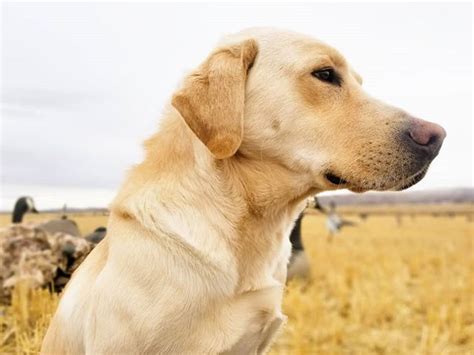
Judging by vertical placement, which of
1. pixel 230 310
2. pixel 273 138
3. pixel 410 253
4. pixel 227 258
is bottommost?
pixel 410 253

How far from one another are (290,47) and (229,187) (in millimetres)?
876

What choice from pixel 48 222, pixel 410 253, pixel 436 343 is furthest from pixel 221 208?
pixel 410 253

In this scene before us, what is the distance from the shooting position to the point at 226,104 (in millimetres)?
2936

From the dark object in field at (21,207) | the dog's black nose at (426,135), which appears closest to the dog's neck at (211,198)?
the dog's black nose at (426,135)

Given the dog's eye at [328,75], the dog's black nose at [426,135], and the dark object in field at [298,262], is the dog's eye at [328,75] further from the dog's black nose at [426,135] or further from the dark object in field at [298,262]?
the dark object in field at [298,262]

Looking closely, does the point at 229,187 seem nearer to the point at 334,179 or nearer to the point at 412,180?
the point at 334,179

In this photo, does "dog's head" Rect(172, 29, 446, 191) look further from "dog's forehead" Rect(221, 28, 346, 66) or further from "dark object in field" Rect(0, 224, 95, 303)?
"dark object in field" Rect(0, 224, 95, 303)

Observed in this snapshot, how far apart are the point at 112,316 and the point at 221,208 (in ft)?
2.56

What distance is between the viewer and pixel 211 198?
9.92 feet

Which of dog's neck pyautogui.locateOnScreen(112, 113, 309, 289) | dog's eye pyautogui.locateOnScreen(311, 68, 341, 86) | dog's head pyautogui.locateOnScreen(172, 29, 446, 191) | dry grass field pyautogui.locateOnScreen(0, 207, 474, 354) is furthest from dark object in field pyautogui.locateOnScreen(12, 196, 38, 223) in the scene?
dog's eye pyautogui.locateOnScreen(311, 68, 341, 86)

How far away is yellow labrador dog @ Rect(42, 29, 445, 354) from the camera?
2.86 m

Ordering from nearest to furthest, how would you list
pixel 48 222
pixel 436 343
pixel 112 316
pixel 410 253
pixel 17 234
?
1. pixel 112 316
2. pixel 436 343
3. pixel 17 234
4. pixel 48 222
5. pixel 410 253

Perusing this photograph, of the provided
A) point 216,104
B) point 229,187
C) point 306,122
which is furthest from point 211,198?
point 306,122

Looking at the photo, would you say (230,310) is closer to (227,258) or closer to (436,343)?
(227,258)
